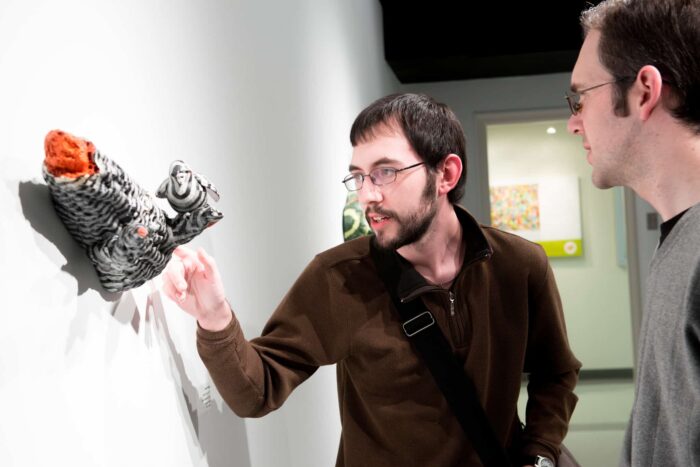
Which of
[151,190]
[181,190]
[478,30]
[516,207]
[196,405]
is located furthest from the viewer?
[516,207]

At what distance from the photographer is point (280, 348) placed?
166cm

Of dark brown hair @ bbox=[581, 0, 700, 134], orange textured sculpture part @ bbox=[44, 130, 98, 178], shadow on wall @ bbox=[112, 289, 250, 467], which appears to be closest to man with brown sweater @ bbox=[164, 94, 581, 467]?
shadow on wall @ bbox=[112, 289, 250, 467]

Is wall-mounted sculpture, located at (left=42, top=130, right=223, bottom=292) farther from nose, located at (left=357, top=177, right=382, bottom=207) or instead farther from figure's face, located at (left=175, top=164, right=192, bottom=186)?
nose, located at (left=357, top=177, right=382, bottom=207)

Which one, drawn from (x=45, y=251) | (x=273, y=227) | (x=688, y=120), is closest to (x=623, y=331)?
(x=273, y=227)

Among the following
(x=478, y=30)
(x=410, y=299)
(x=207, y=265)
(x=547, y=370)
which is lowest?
(x=547, y=370)

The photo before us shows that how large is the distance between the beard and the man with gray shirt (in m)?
0.46

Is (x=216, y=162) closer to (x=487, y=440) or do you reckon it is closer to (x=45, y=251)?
(x=45, y=251)

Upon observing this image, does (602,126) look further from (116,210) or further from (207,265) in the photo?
(116,210)

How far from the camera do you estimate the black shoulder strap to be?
66.3 inches

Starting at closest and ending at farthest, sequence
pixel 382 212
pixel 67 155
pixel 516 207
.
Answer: pixel 67 155 < pixel 382 212 < pixel 516 207

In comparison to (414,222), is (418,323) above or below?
below

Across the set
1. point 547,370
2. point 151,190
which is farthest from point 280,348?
point 547,370

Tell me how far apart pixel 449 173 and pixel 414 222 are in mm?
201

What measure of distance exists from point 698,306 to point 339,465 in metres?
1.12
